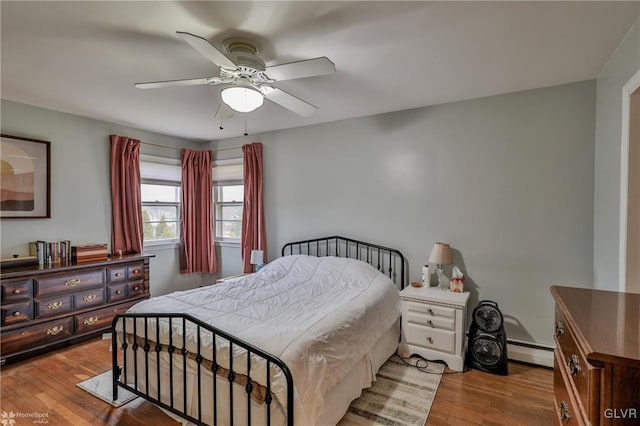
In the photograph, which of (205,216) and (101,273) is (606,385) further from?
(205,216)

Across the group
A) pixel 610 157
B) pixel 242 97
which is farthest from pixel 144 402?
pixel 610 157

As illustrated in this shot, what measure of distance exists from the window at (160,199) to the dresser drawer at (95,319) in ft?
3.66

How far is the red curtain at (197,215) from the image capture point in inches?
195

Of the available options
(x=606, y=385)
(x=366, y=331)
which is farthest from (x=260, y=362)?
(x=606, y=385)

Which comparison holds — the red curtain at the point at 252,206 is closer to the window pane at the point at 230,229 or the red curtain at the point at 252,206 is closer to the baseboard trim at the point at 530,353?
the window pane at the point at 230,229

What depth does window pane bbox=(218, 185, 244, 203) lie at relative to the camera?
16.6ft

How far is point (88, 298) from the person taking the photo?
3.50 meters

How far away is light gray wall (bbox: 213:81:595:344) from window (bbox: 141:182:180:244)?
97.6 inches

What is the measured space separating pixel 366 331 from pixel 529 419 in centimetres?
125

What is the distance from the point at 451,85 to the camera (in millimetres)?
2887

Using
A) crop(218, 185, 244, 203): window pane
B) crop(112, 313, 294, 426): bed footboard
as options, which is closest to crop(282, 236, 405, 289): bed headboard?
crop(218, 185, 244, 203): window pane

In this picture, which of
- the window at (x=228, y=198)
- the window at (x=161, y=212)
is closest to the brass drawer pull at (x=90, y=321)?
the window at (x=161, y=212)

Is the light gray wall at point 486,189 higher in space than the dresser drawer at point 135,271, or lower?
higher

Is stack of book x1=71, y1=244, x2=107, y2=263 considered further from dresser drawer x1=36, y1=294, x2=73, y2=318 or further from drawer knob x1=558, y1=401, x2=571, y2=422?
drawer knob x1=558, y1=401, x2=571, y2=422
